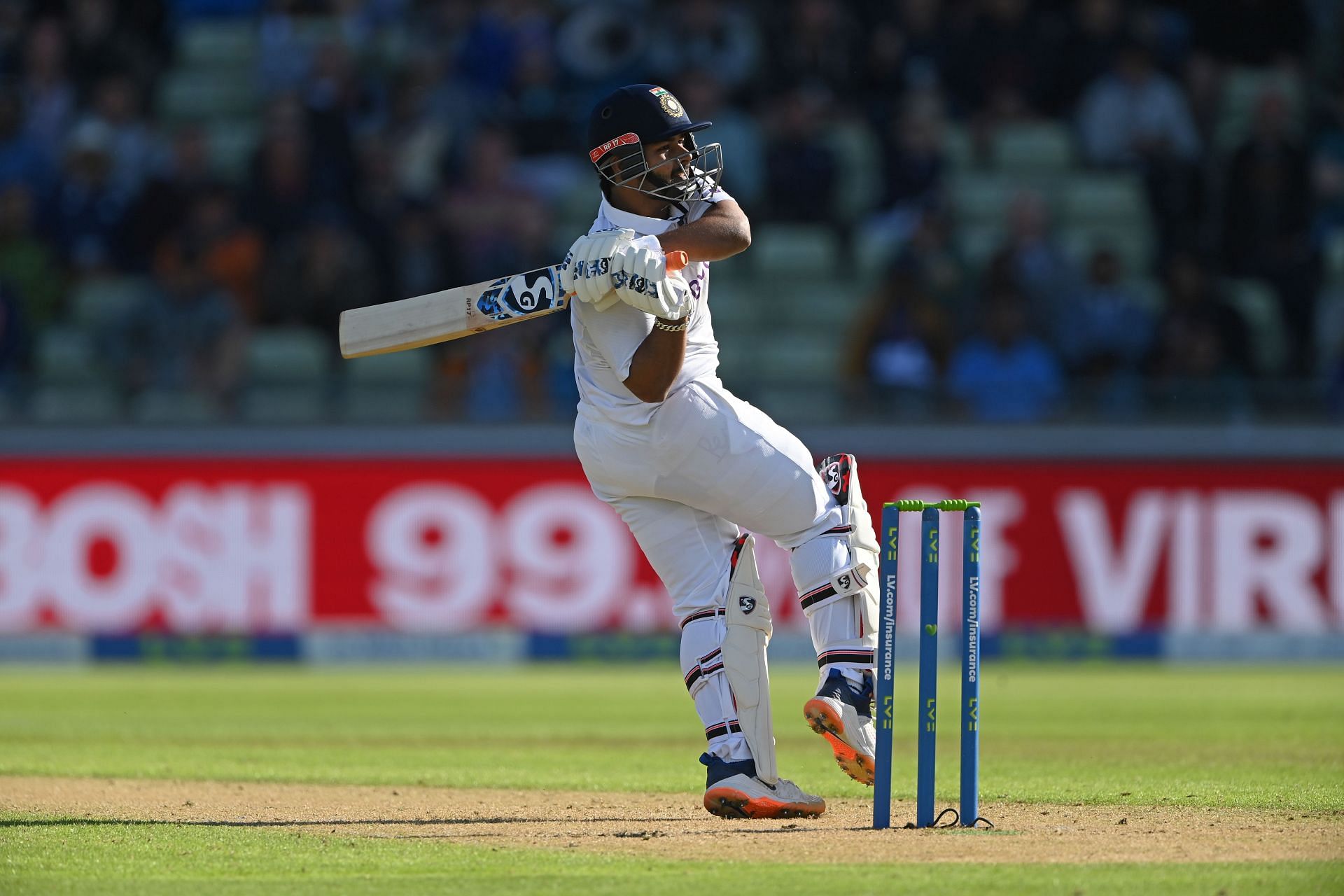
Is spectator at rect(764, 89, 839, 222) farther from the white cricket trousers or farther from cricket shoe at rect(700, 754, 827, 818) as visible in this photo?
cricket shoe at rect(700, 754, 827, 818)

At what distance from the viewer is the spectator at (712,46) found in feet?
46.4

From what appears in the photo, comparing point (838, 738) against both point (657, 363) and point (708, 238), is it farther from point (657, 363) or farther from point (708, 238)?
point (708, 238)

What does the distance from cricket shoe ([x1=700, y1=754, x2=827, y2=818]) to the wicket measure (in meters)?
0.41

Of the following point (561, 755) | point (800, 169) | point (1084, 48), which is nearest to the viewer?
point (561, 755)

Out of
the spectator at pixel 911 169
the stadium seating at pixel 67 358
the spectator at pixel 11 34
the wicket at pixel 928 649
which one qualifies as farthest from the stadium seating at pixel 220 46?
the wicket at pixel 928 649

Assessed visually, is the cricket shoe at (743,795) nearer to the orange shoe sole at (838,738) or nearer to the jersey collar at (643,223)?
the orange shoe sole at (838,738)

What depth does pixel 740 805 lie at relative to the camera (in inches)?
201

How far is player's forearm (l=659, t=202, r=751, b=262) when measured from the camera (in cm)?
514

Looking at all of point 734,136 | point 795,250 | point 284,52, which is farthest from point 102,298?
point 795,250

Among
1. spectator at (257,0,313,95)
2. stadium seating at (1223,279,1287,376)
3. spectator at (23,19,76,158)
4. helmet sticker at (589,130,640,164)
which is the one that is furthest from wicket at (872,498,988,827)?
spectator at (23,19,76,158)

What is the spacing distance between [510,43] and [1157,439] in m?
5.77

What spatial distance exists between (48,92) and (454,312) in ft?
33.7

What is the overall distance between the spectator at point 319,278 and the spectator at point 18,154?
2180mm

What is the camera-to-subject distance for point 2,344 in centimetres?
1310
